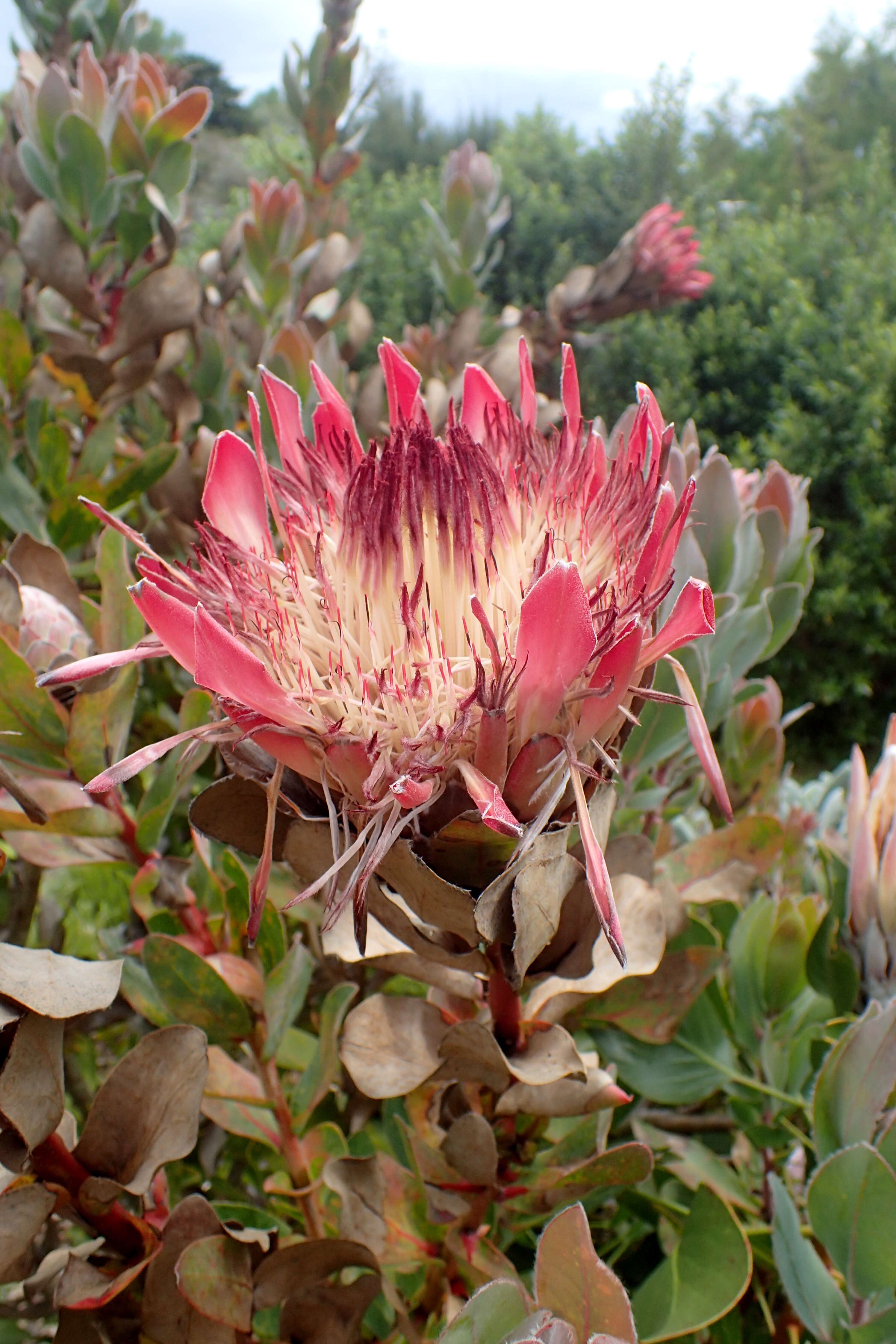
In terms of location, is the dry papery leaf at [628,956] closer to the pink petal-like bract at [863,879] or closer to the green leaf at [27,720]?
the pink petal-like bract at [863,879]

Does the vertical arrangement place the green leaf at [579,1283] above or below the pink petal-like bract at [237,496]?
below

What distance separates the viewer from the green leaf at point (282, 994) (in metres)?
0.67

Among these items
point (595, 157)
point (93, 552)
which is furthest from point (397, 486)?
point (595, 157)

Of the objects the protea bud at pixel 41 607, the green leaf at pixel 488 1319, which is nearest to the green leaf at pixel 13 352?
the protea bud at pixel 41 607

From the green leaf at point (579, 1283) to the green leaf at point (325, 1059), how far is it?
0.97 ft

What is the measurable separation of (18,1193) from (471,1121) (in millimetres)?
254

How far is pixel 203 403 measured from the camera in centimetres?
142

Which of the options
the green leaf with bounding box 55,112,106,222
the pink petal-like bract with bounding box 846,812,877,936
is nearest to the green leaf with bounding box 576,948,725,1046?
the pink petal-like bract with bounding box 846,812,877,936

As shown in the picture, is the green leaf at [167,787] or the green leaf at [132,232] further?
the green leaf at [132,232]

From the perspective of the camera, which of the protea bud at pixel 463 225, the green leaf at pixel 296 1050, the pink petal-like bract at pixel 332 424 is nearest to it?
the pink petal-like bract at pixel 332 424

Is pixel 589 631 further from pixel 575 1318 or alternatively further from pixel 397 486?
pixel 575 1318

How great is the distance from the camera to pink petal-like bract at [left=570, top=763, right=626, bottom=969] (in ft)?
1.27

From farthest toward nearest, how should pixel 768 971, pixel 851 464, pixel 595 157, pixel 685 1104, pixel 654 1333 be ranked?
1. pixel 595 157
2. pixel 851 464
3. pixel 685 1104
4. pixel 768 971
5. pixel 654 1333

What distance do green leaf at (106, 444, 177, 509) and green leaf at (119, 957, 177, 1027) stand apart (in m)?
0.56
